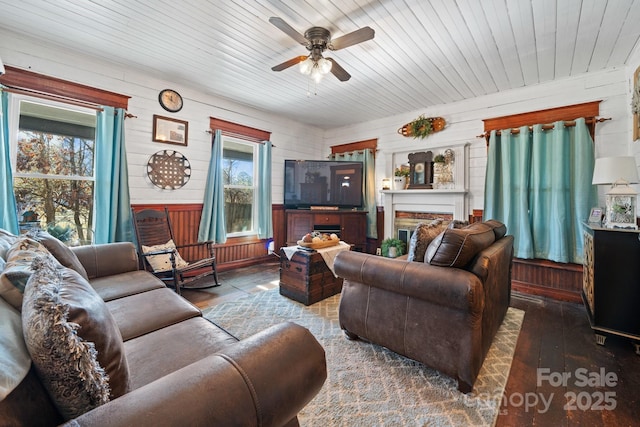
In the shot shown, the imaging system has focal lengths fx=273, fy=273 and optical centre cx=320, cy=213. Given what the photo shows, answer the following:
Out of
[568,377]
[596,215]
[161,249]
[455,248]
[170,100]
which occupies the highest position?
[170,100]

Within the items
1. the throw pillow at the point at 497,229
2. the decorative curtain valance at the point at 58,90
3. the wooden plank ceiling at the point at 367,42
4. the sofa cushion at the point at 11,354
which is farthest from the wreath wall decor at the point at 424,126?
the sofa cushion at the point at 11,354

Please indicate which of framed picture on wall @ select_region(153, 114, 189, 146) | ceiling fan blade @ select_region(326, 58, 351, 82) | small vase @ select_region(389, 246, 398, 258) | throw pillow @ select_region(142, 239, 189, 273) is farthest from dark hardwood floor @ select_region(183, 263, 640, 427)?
ceiling fan blade @ select_region(326, 58, 351, 82)

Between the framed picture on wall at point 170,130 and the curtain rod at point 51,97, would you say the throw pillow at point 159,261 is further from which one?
the curtain rod at point 51,97

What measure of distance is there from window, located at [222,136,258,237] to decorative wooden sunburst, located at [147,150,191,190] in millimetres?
654

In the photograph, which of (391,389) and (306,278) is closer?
(391,389)

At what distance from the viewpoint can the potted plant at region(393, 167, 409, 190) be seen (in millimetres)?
4570

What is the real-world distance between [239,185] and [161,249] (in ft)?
5.41

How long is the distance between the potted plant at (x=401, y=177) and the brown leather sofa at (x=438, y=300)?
258 centimetres

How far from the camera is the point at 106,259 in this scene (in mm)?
2238

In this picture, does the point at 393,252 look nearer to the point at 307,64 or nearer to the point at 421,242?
the point at 421,242

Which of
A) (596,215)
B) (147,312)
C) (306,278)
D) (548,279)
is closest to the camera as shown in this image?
(147,312)

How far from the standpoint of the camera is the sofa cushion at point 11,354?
1.72 ft

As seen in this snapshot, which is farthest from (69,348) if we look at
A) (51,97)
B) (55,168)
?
(51,97)

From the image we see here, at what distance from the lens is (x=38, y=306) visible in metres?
0.63
